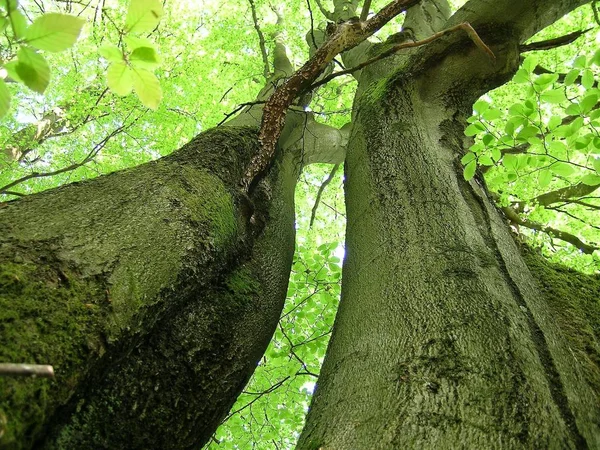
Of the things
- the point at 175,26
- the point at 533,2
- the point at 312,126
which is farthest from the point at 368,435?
the point at 175,26

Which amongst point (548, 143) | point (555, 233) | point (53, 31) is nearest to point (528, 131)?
point (548, 143)

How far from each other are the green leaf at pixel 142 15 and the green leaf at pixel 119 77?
0.24ft

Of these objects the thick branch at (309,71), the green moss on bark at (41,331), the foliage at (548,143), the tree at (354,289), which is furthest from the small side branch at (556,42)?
the green moss on bark at (41,331)

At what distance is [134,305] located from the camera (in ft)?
4.67

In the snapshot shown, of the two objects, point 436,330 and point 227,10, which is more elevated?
point 227,10

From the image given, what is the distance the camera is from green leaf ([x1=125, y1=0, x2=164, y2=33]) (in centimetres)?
81

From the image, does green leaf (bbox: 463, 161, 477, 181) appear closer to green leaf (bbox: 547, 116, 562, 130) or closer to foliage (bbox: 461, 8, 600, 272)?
foliage (bbox: 461, 8, 600, 272)

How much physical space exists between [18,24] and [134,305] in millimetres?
918

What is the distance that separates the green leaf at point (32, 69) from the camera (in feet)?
2.49

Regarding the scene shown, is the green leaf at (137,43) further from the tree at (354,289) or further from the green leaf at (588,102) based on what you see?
the green leaf at (588,102)

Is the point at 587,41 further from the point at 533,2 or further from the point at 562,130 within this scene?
the point at 562,130

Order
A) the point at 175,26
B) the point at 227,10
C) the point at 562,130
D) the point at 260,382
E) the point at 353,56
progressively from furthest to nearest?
1. the point at 227,10
2. the point at 175,26
3. the point at 260,382
4. the point at 353,56
5. the point at 562,130

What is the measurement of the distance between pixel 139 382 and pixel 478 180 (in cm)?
187

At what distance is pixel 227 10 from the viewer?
33.5 ft
